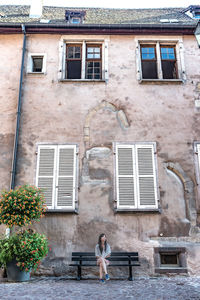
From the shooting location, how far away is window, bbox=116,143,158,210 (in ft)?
26.7

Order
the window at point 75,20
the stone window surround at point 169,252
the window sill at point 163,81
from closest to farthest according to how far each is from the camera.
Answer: the stone window surround at point 169,252
the window sill at point 163,81
the window at point 75,20

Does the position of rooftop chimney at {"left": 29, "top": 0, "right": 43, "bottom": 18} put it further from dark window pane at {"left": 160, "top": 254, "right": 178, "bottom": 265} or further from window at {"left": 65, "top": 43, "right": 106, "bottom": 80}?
dark window pane at {"left": 160, "top": 254, "right": 178, "bottom": 265}

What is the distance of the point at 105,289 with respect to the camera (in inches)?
242

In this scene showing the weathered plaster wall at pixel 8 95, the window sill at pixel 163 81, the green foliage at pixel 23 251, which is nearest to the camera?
the green foliage at pixel 23 251

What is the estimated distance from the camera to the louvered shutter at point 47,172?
27.0ft

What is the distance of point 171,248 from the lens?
304 inches

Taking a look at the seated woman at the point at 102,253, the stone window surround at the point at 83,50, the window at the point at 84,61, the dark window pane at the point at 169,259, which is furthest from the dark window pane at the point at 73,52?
the dark window pane at the point at 169,259

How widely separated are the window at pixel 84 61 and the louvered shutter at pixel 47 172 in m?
2.67

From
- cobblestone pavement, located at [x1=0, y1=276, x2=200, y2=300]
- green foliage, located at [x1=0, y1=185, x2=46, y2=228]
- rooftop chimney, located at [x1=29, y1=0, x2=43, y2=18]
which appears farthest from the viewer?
rooftop chimney, located at [x1=29, y1=0, x2=43, y2=18]

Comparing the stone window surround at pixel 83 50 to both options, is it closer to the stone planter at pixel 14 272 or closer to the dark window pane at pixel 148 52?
the dark window pane at pixel 148 52

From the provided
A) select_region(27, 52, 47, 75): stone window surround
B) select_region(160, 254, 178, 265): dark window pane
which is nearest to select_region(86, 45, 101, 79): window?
select_region(27, 52, 47, 75): stone window surround

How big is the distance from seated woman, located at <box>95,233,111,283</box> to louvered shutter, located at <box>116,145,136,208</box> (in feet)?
3.85

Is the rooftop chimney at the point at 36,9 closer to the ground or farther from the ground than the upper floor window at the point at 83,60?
farther from the ground

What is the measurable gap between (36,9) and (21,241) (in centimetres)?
914
